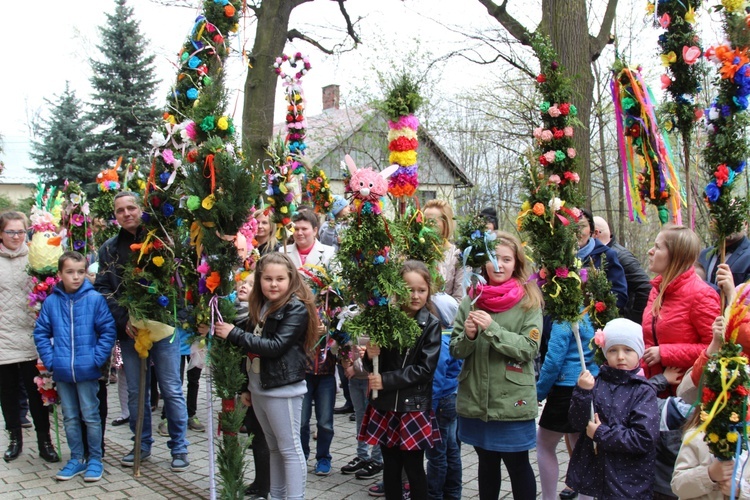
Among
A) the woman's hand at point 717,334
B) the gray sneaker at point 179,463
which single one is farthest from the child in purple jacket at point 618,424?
the gray sneaker at point 179,463

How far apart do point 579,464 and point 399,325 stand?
1.32 meters

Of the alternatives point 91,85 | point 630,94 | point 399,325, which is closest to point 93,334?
point 399,325

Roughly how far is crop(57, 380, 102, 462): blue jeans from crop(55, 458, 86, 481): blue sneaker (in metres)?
0.04

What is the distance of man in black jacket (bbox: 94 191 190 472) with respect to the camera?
18.7ft

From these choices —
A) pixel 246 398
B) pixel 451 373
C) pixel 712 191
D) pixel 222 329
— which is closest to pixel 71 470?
pixel 246 398

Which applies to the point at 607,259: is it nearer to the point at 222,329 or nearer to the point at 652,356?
the point at 652,356

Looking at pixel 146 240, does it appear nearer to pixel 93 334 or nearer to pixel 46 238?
pixel 93 334

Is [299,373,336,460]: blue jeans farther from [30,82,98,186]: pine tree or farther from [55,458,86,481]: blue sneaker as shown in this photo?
[30,82,98,186]: pine tree

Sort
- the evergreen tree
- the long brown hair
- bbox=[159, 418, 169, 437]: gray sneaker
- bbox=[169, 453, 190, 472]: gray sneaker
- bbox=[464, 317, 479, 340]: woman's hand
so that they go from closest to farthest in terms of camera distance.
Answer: bbox=[464, 317, 479, 340]: woman's hand, the long brown hair, bbox=[169, 453, 190, 472]: gray sneaker, bbox=[159, 418, 169, 437]: gray sneaker, the evergreen tree

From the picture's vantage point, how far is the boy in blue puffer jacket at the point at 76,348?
5484mm

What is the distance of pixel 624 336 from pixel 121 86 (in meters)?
22.5

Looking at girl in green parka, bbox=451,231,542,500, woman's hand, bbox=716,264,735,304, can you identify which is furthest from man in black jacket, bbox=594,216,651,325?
woman's hand, bbox=716,264,735,304

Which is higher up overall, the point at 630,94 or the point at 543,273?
the point at 630,94

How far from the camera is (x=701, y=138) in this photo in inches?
198
